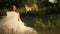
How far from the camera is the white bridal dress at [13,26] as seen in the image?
648 cm

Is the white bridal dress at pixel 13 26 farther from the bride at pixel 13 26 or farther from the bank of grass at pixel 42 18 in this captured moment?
the bank of grass at pixel 42 18

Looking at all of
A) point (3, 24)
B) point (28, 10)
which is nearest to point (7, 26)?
point (3, 24)

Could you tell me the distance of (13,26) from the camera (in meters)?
6.55

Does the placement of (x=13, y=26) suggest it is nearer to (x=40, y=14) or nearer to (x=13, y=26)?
(x=13, y=26)

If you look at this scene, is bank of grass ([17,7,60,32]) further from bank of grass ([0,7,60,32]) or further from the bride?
the bride

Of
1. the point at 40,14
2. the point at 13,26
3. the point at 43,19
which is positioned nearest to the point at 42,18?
the point at 43,19

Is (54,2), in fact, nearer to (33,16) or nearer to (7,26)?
(33,16)

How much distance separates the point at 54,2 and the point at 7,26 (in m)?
2.28

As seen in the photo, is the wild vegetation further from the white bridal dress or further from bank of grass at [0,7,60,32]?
the white bridal dress

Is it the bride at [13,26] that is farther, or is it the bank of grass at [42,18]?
the bank of grass at [42,18]

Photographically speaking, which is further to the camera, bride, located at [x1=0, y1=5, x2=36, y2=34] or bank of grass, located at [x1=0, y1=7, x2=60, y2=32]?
bank of grass, located at [x1=0, y1=7, x2=60, y2=32]

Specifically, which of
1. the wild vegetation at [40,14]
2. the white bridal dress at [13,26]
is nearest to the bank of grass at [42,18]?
the wild vegetation at [40,14]

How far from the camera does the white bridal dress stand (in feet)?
21.3

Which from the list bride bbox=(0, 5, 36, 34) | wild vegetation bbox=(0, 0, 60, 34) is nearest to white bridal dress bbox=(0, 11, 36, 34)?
bride bbox=(0, 5, 36, 34)
